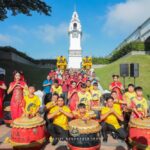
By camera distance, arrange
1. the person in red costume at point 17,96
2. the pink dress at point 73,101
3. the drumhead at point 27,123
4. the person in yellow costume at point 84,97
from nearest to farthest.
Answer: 1. the drumhead at point 27,123
2. the person in red costume at point 17,96
3. the person in yellow costume at point 84,97
4. the pink dress at point 73,101

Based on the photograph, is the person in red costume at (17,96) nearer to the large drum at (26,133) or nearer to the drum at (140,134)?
the large drum at (26,133)

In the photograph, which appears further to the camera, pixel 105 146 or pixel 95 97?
pixel 95 97

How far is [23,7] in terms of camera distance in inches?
898

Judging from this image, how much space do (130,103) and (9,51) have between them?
28124 mm

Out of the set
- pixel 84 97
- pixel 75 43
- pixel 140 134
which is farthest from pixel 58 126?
pixel 75 43

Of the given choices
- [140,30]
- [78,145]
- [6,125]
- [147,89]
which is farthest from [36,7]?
[140,30]

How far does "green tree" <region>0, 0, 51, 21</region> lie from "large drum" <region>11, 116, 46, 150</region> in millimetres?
16900

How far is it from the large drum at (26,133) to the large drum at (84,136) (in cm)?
91

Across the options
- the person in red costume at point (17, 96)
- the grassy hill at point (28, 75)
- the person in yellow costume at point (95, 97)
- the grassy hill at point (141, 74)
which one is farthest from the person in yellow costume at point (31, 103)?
the grassy hill at point (28, 75)

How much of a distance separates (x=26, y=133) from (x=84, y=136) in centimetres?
133

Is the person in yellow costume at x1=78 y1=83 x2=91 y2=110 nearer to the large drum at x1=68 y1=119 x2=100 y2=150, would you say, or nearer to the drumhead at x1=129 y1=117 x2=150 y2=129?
the drumhead at x1=129 y1=117 x2=150 y2=129

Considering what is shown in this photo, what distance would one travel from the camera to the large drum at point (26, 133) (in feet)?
20.5

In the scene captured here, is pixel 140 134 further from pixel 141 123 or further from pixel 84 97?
pixel 84 97

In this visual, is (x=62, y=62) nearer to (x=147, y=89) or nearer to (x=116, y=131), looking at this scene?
(x=147, y=89)
